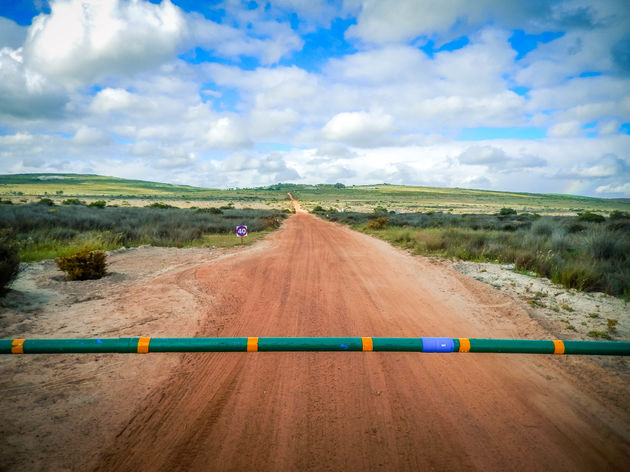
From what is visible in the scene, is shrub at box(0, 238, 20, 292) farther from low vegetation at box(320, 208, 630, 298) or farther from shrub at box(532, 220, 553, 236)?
shrub at box(532, 220, 553, 236)

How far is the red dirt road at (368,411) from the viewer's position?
8.72 feet

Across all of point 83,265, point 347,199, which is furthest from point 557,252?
point 347,199

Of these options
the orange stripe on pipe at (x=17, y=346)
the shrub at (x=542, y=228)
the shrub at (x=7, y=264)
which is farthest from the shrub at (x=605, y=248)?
the shrub at (x=7, y=264)

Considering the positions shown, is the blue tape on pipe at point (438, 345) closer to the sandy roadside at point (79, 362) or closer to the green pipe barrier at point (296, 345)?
the green pipe barrier at point (296, 345)

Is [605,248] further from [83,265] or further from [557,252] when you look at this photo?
[83,265]

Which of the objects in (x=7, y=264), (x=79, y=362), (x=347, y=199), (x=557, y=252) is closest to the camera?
(x=79, y=362)

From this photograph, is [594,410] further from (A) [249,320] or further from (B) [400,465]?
(A) [249,320]

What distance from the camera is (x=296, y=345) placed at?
3129 millimetres

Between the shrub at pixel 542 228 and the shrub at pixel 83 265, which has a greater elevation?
the shrub at pixel 542 228

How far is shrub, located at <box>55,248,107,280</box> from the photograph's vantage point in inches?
312

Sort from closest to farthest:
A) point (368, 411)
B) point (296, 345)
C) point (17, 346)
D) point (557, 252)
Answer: point (17, 346) < point (296, 345) < point (368, 411) < point (557, 252)

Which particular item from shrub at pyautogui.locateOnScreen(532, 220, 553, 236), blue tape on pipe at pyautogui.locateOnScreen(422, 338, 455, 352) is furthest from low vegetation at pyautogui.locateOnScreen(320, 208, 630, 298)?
blue tape on pipe at pyautogui.locateOnScreen(422, 338, 455, 352)

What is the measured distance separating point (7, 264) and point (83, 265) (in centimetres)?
193

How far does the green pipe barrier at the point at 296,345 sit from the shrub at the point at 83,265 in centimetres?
591
